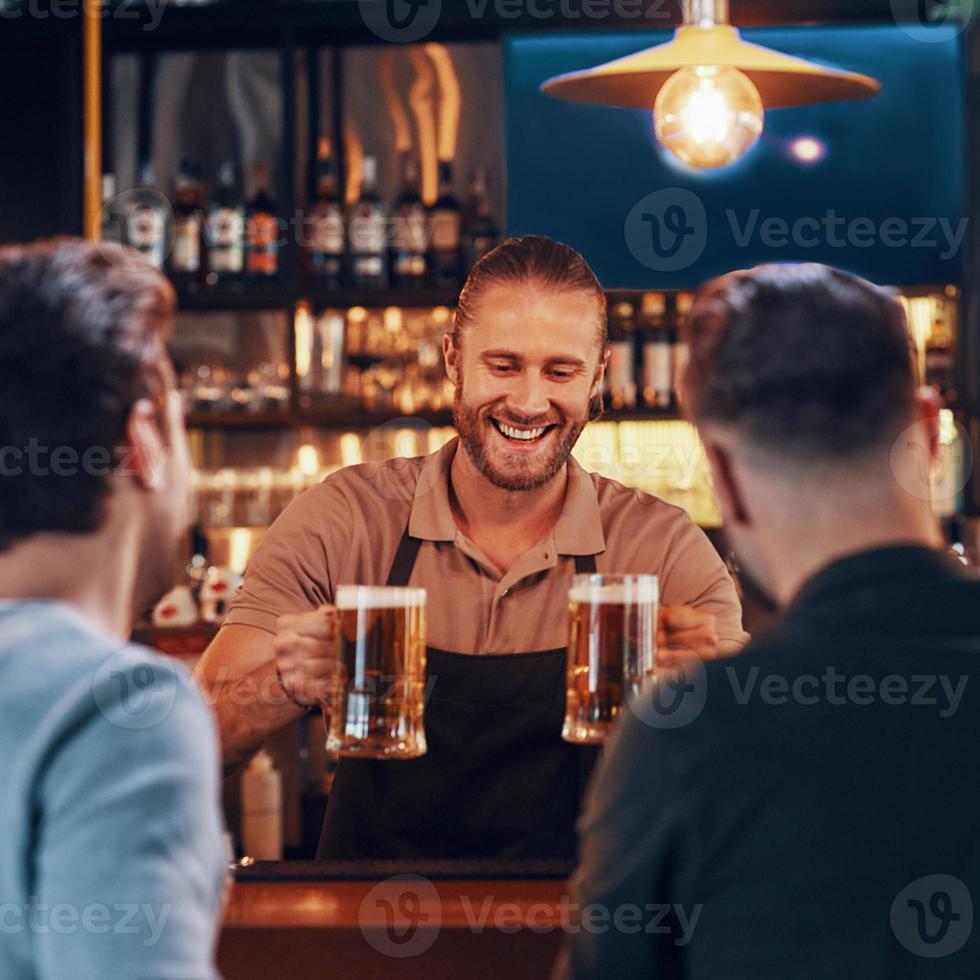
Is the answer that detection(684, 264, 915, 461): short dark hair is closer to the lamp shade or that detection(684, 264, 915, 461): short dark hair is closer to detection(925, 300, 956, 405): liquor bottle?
the lamp shade

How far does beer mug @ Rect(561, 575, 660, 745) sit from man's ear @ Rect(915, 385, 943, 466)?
490 millimetres

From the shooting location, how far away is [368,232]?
4156 millimetres

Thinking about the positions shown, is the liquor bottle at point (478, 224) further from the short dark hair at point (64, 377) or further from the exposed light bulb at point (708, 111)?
the short dark hair at point (64, 377)

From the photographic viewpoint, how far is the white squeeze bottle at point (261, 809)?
393 centimetres

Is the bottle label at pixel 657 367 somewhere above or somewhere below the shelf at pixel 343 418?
above

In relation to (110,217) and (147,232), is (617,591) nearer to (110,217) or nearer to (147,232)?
(147,232)

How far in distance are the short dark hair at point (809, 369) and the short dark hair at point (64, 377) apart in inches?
16.0

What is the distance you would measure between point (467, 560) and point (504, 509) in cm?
10

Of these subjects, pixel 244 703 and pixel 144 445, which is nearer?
pixel 144 445

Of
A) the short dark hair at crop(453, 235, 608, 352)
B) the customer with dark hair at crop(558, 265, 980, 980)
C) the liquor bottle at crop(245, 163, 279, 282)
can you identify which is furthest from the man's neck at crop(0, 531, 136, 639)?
the liquor bottle at crop(245, 163, 279, 282)

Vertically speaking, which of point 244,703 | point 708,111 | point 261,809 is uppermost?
point 708,111

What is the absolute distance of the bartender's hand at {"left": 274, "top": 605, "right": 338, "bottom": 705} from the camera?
161 centimetres

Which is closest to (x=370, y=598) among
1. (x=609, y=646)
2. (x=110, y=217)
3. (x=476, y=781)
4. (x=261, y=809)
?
(x=609, y=646)

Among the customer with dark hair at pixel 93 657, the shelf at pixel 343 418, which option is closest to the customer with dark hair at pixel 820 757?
the customer with dark hair at pixel 93 657
